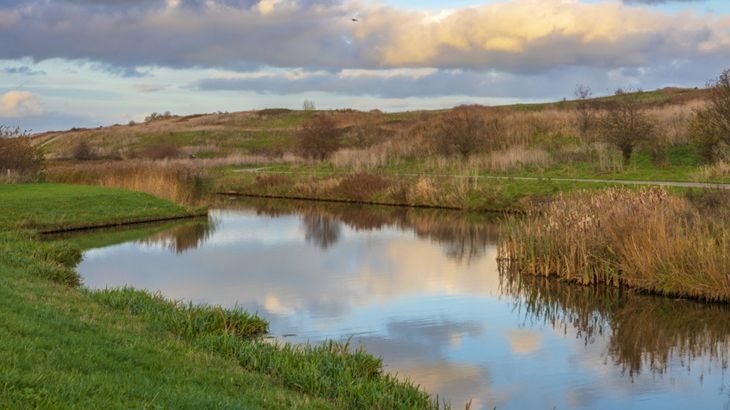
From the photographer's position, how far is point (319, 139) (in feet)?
173

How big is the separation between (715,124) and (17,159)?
31456 millimetres

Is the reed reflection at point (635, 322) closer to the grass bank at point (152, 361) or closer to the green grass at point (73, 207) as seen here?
the grass bank at point (152, 361)

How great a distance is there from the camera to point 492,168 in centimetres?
3600

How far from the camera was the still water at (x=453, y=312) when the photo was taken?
32.3ft

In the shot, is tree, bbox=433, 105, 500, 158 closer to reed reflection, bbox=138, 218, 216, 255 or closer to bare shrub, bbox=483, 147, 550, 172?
bare shrub, bbox=483, 147, 550, 172

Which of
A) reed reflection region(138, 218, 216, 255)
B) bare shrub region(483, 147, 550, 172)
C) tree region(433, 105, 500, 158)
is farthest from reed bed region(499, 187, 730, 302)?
tree region(433, 105, 500, 158)

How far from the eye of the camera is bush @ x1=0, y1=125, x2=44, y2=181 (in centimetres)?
3371

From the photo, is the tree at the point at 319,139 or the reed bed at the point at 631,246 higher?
the tree at the point at 319,139

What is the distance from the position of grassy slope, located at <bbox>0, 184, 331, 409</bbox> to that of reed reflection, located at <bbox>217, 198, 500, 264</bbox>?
1194 cm

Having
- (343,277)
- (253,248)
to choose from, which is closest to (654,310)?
(343,277)

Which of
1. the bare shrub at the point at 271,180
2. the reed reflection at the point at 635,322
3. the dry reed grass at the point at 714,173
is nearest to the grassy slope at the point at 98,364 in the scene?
the reed reflection at the point at 635,322

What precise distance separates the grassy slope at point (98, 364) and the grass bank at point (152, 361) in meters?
0.01

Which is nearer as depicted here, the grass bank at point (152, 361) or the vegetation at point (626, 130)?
the grass bank at point (152, 361)

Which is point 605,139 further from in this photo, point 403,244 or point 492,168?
point 403,244
